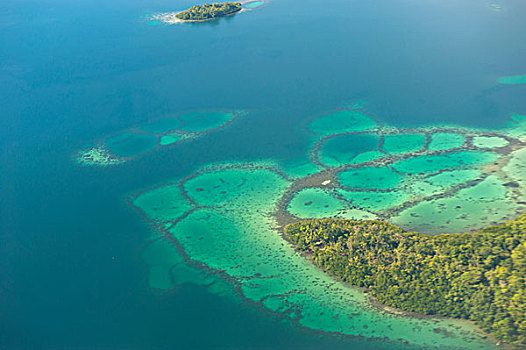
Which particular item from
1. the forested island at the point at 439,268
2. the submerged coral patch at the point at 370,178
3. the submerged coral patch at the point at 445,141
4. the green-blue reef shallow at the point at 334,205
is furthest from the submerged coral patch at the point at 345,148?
the forested island at the point at 439,268

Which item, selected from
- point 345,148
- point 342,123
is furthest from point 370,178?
point 342,123

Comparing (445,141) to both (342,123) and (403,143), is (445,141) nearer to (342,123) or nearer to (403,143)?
(403,143)

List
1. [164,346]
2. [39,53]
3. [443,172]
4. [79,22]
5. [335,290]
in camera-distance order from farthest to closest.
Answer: [79,22], [39,53], [443,172], [335,290], [164,346]

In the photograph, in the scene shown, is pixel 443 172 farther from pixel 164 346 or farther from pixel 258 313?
pixel 164 346

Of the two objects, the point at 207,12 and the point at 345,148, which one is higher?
the point at 207,12

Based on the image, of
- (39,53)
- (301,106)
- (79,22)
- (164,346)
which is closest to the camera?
(164,346)

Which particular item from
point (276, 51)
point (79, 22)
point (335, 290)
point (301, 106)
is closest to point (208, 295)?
point (335, 290)

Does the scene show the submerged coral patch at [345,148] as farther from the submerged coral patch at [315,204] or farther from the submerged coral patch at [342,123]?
the submerged coral patch at [315,204]

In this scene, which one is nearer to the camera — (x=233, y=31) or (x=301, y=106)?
(x=301, y=106)
